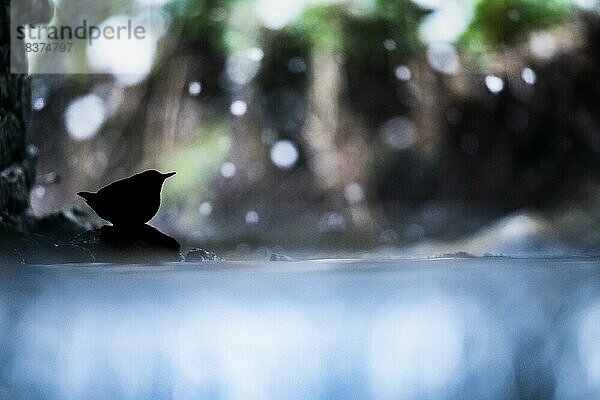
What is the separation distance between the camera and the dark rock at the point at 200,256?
4.00 ft

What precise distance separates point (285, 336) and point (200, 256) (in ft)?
0.92

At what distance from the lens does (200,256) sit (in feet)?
4.02

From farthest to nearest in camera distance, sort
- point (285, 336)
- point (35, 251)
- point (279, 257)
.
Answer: point (279, 257)
point (35, 251)
point (285, 336)

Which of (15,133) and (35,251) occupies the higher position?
(15,133)

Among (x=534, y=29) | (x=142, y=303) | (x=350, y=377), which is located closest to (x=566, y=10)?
(x=534, y=29)

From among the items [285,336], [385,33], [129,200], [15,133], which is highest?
[385,33]

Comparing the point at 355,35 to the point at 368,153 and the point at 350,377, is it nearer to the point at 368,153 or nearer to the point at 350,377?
the point at 368,153

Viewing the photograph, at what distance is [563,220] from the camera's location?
1.27 meters

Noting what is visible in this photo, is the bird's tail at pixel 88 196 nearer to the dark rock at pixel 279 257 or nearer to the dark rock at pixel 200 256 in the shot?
the dark rock at pixel 200 256

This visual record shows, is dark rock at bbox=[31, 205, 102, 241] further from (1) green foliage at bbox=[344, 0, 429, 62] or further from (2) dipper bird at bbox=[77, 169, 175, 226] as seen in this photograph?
(1) green foliage at bbox=[344, 0, 429, 62]

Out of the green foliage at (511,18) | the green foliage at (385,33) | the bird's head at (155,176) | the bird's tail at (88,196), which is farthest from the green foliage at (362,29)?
the bird's tail at (88,196)

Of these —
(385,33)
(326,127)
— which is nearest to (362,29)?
(385,33)

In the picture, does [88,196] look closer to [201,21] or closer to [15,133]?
[15,133]

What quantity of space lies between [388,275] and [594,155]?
477 mm
